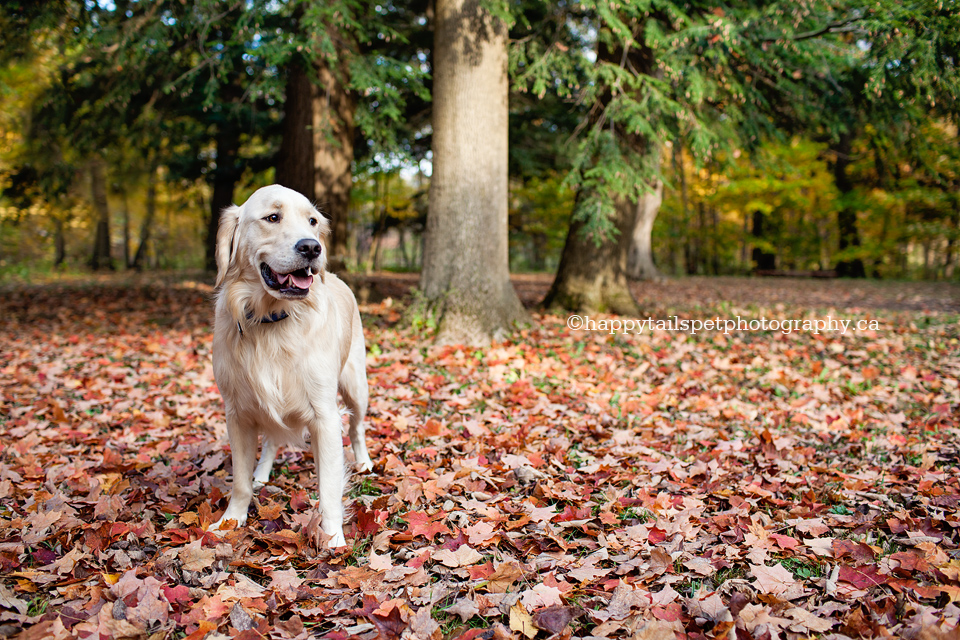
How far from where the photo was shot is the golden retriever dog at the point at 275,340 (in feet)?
8.46

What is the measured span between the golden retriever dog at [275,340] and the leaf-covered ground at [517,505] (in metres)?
0.30

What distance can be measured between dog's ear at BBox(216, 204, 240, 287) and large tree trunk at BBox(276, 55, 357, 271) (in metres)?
5.40

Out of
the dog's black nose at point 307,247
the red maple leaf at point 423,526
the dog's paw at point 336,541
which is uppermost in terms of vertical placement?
the dog's black nose at point 307,247

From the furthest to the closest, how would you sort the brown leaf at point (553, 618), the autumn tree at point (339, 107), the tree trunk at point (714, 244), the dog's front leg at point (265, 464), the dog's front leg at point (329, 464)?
the tree trunk at point (714, 244), the autumn tree at point (339, 107), the dog's front leg at point (265, 464), the dog's front leg at point (329, 464), the brown leaf at point (553, 618)

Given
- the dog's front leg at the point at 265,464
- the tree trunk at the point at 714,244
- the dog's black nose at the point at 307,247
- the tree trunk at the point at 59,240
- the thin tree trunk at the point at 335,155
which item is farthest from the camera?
the tree trunk at the point at 714,244

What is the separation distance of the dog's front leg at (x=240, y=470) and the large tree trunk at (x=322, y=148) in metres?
5.48

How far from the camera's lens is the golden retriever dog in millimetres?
2580

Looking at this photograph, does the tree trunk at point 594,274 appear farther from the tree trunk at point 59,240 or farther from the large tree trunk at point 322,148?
the tree trunk at point 59,240

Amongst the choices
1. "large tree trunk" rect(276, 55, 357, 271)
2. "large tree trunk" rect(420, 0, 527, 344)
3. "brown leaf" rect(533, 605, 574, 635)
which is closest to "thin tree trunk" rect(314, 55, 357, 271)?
"large tree trunk" rect(276, 55, 357, 271)

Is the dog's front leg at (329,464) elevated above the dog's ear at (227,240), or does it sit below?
below

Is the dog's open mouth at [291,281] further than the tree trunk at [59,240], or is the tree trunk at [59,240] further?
the tree trunk at [59,240]

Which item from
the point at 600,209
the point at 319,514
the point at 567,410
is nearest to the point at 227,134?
the point at 600,209

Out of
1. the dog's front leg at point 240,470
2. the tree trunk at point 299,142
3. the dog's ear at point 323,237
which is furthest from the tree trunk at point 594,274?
the dog's front leg at point 240,470

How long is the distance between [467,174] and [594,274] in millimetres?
2912
